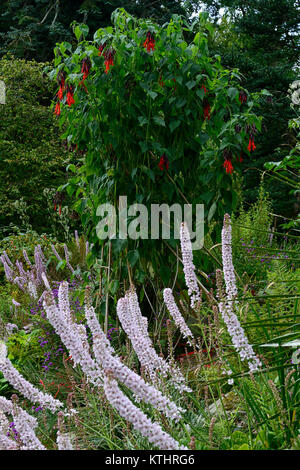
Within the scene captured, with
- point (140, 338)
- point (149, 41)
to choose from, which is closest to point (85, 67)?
point (149, 41)

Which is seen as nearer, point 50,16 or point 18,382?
point 18,382

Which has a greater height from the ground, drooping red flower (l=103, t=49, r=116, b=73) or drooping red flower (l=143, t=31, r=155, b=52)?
drooping red flower (l=143, t=31, r=155, b=52)

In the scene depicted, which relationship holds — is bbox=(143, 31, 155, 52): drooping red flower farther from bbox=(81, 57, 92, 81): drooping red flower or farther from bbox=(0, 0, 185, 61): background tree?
bbox=(0, 0, 185, 61): background tree

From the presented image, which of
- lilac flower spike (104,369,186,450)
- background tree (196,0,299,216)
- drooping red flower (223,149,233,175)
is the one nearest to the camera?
lilac flower spike (104,369,186,450)

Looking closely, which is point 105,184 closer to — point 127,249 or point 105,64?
point 127,249

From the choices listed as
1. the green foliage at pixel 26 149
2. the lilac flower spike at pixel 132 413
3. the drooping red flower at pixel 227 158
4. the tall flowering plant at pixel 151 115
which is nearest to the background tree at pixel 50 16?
the green foliage at pixel 26 149

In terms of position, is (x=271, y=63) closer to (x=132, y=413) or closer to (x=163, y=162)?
(x=163, y=162)

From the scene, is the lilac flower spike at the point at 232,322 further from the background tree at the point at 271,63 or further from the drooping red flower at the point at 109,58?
the background tree at the point at 271,63

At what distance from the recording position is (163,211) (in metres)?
3.52

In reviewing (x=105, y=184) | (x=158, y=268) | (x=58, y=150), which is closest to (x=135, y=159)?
(x=105, y=184)

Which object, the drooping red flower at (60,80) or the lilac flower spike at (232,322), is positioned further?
the drooping red flower at (60,80)

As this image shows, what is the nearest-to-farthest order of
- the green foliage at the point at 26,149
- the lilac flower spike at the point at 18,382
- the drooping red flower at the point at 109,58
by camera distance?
the lilac flower spike at the point at 18,382 → the drooping red flower at the point at 109,58 → the green foliage at the point at 26,149

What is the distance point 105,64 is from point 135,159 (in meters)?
0.70

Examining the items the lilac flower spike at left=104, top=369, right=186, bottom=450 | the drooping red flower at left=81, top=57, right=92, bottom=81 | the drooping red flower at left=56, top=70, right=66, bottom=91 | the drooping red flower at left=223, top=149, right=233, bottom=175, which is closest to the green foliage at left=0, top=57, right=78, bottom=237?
the drooping red flower at left=56, top=70, right=66, bottom=91
